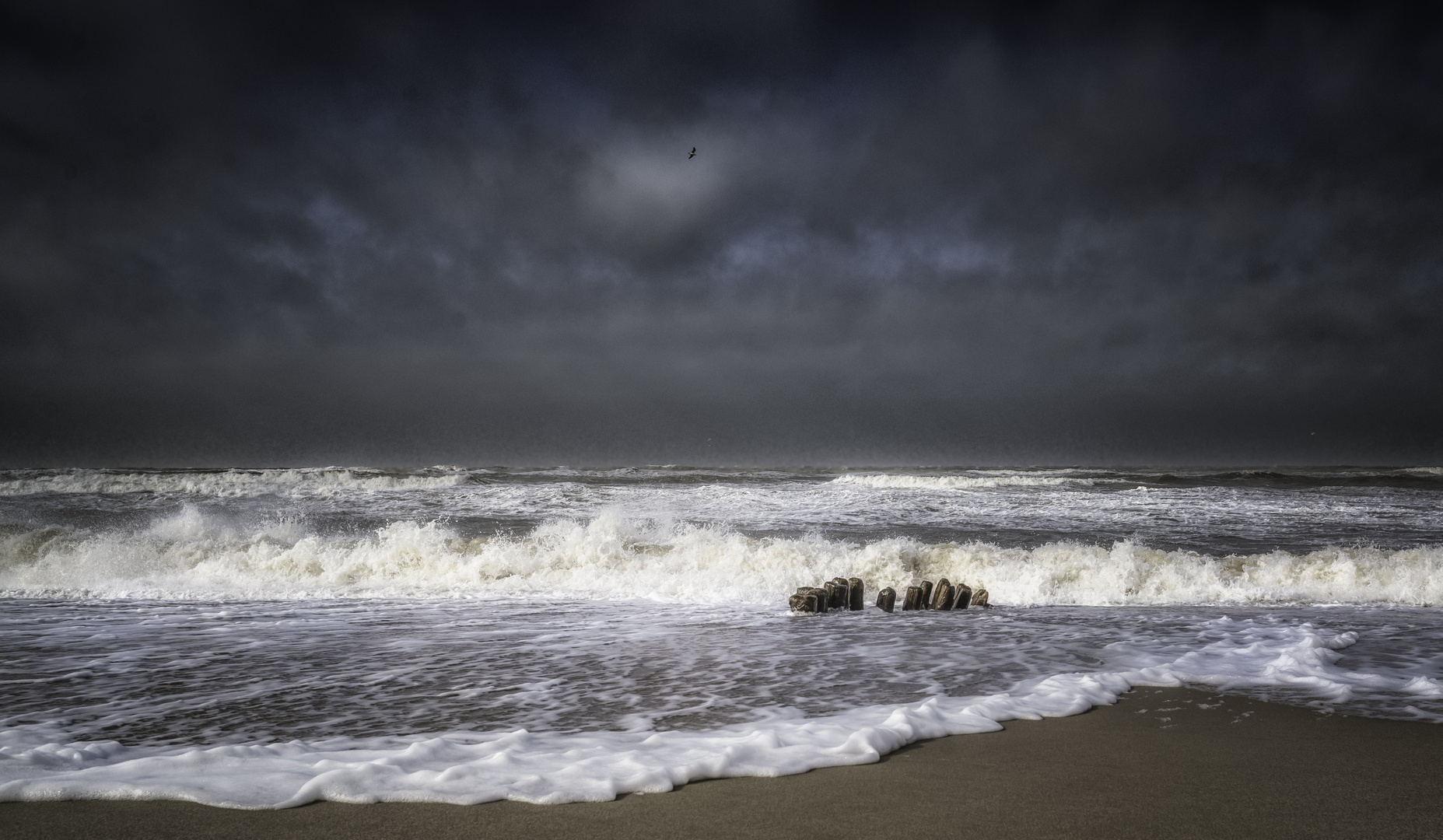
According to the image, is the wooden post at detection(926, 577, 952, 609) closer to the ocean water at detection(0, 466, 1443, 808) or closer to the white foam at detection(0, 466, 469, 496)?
the ocean water at detection(0, 466, 1443, 808)

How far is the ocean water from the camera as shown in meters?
3.55

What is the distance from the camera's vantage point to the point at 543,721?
4.22m

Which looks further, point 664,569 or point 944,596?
point 664,569

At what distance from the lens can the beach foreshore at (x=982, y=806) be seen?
2.71m

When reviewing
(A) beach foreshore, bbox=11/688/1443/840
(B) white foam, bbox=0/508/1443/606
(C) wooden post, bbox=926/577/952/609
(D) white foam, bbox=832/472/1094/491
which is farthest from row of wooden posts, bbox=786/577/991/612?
(D) white foam, bbox=832/472/1094/491

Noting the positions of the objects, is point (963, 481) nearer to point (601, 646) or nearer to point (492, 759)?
point (601, 646)

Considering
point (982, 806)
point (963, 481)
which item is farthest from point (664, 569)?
point (963, 481)

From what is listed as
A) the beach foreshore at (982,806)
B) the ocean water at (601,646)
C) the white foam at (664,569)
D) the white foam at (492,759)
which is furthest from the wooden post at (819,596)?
the beach foreshore at (982,806)

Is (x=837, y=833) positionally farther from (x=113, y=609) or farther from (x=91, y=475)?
(x=91, y=475)

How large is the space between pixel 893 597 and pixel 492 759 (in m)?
5.85

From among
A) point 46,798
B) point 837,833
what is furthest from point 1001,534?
point 46,798

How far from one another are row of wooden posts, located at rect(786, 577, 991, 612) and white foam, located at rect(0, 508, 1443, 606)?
2.96ft

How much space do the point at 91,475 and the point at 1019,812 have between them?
46.1 metres

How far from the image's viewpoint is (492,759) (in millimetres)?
3441
